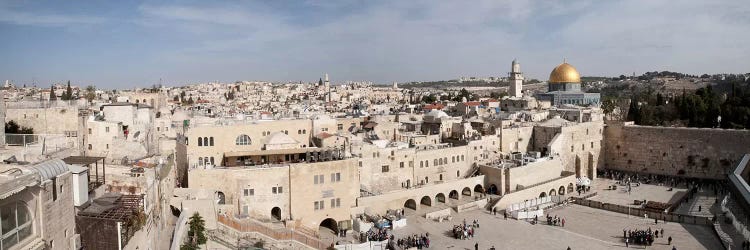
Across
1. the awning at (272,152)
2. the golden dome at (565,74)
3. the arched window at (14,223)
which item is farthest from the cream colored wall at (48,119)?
the golden dome at (565,74)

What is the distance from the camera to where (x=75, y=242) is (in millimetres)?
9234

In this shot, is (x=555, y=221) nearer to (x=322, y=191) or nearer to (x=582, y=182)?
(x=582, y=182)

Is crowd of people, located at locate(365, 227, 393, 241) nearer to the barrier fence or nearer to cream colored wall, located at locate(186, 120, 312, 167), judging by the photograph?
cream colored wall, located at locate(186, 120, 312, 167)

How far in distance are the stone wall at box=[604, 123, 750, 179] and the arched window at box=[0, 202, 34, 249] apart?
38.1 metres

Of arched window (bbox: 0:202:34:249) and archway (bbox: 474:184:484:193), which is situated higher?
arched window (bbox: 0:202:34:249)

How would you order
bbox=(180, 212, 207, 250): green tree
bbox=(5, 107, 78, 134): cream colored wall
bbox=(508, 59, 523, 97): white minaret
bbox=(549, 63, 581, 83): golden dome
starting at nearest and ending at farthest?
bbox=(180, 212, 207, 250): green tree, bbox=(5, 107, 78, 134): cream colored wall, bbox=(549, 63, 581, 83): golden dome, bbox=(508, 59, 523, 97): white minaret

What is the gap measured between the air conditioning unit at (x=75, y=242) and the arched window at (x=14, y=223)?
1.41 meters

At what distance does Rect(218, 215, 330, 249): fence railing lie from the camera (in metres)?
20.1

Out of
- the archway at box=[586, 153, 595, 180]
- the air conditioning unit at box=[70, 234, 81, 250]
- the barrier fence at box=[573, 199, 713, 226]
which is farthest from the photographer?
the archway at box=[586, 153, 595, 180]

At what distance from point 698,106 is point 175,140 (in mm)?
39517

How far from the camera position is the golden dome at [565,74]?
54.3 metres

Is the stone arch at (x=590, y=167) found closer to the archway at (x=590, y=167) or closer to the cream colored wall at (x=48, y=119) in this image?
the archway at (x=590, y=167)

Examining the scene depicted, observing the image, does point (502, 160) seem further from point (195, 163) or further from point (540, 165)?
point (195, 163)

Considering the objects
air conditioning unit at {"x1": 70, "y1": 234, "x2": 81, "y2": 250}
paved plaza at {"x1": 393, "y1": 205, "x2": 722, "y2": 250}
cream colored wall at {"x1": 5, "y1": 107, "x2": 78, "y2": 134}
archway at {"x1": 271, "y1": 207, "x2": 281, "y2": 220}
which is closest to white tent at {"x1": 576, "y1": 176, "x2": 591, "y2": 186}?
paved plaza at {"x1": 393, "y1": 205, "x2": 722, "y2": 250}
